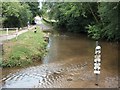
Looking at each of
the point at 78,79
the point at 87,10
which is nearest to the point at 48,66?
the point at 78,79

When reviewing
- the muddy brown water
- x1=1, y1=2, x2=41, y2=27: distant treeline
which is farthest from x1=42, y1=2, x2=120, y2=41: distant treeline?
x1=1, y1=2, x2=41, y2=27: distant treeline

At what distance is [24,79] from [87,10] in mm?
27673

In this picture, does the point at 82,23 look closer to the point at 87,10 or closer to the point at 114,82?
the point at 87,10

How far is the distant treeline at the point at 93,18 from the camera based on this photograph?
23853mm

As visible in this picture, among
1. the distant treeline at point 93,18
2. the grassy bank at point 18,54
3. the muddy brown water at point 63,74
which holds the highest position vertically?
the distant treeline at point 93,18

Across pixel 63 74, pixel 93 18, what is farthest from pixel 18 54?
pixel 93 18

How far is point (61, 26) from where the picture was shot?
56.7 metres

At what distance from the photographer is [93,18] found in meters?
42.2

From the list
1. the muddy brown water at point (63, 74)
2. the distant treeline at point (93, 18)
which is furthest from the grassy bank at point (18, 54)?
the distant treeline at point (93, 18)

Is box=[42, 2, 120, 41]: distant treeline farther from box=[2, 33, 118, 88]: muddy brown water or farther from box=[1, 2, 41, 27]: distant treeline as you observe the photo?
box=[1, 2, 41, 27]: distant treeline

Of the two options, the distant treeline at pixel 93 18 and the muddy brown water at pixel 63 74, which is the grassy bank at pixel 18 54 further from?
the distant treeline at pixel 93 18

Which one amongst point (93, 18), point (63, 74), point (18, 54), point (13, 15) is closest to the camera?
point (63, 74)

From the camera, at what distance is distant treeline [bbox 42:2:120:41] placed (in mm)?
23853

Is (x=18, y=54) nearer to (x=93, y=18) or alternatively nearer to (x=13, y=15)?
(x=13, y=15)
